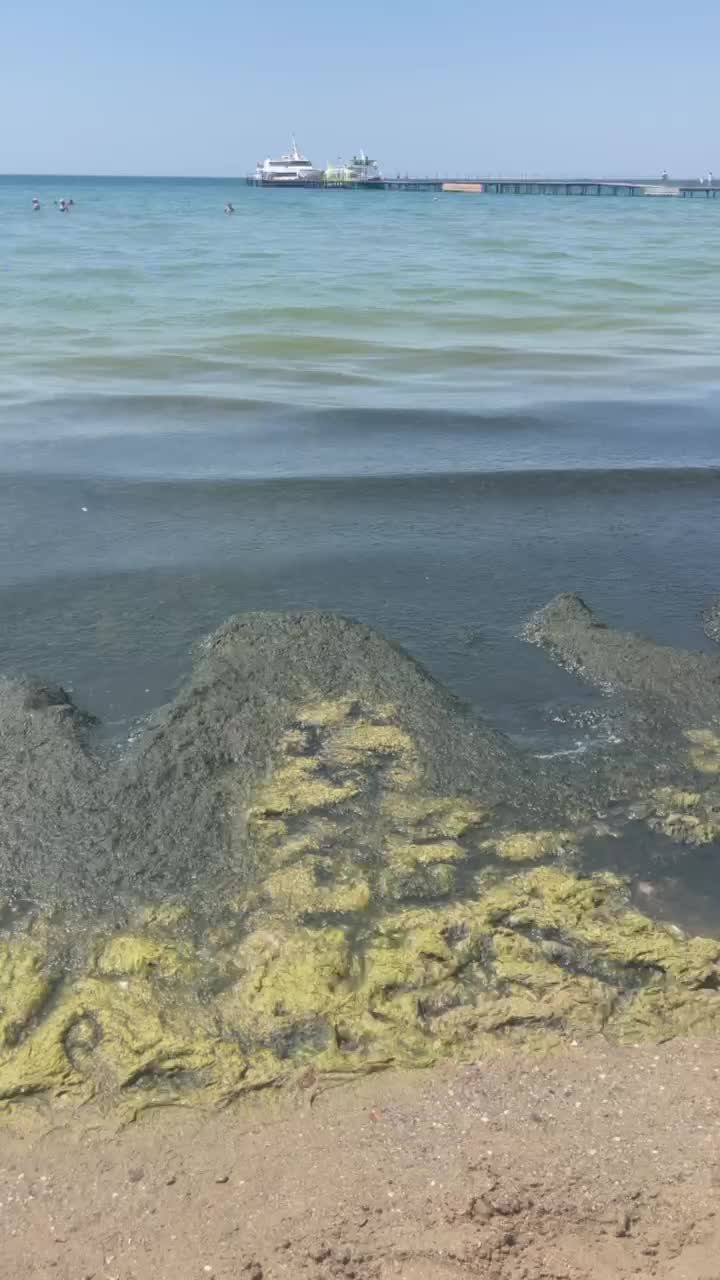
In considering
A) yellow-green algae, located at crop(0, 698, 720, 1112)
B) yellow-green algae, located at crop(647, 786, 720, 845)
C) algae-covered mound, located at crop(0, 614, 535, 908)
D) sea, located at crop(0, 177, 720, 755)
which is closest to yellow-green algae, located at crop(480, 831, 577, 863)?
yellow-green algae, located at crop(0, 698, 720, 1112)

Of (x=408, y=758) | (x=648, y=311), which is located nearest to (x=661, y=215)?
(x=648, y=311)

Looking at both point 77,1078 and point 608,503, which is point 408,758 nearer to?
point 77,1078

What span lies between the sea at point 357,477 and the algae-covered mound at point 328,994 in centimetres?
164

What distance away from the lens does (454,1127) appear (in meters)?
3.48

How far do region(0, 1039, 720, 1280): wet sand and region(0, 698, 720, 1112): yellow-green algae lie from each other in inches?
7.3

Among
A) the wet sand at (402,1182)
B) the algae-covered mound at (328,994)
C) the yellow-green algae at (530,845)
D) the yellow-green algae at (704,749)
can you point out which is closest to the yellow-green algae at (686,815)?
the yellow-green algae at (704,749)

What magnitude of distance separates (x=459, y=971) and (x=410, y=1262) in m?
1.30

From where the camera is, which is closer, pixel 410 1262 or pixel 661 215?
pixel 410 1262

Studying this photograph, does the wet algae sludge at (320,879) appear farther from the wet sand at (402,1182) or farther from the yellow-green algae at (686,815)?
the wet sand at (402,1182)

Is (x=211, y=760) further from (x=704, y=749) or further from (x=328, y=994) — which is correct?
(x=704, y=749)

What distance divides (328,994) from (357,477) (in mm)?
7230

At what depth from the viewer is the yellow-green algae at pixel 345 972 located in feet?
12.5

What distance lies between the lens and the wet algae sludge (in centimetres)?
390

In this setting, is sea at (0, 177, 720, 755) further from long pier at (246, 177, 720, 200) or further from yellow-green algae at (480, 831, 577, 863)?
long pier at (246, 177, 720, 200)
